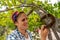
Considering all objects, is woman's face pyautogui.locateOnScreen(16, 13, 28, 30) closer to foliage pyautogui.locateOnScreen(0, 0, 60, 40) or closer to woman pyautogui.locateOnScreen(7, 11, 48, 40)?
woman pyautogui.locateOnScreen(7, 11, 48, 40)

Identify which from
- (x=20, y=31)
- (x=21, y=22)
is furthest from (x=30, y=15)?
(x=20, y=31)

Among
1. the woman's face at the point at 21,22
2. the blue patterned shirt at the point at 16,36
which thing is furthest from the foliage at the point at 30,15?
the blue patterned shirt at the point at 16,36

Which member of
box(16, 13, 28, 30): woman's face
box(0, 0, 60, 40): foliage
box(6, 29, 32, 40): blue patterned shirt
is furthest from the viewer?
box(0, 0, 60, 40): foliage

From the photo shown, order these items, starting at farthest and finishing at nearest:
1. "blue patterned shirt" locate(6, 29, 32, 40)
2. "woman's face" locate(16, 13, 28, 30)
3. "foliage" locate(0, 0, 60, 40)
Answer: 1. "foliage" locate(0, 0, 60, 40)
2. "woman's face" locate(16, 13, 28, 30)
3. "blue patterned shirt" locate(6, 29, 32, 40)

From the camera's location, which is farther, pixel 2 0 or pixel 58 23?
pixel 58 23

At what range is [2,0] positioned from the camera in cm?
227

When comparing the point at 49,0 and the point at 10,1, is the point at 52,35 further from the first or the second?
the point at 10,1

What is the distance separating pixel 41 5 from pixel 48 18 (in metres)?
0.23

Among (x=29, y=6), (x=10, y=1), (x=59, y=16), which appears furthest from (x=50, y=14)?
(x=10, y=1)

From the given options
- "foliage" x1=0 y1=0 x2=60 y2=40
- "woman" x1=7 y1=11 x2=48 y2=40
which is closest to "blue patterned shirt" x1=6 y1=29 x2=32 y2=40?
"woman" x1=7 y1=11 x2=48 y2=40

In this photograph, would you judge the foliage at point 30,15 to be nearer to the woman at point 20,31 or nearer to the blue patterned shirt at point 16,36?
the woman at point 20,31

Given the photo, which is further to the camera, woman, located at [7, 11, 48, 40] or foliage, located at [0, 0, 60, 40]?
foliage, located at [0, 0, 60, 40]

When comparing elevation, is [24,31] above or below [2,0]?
below

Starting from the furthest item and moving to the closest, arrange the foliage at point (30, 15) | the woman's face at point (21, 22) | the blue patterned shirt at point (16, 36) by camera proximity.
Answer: the foliage at point (30, 15), the woman's face at point (21, 22), the blue patterned shirt at point (16, 36)
